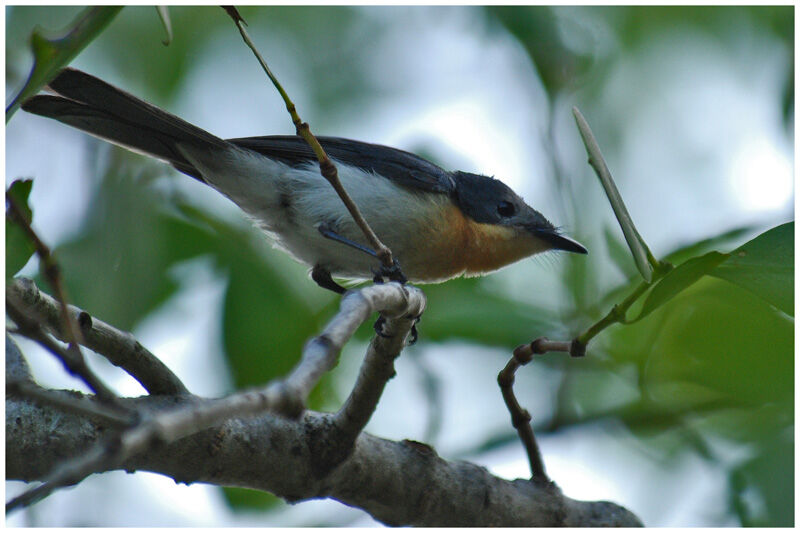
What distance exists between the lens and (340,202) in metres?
4.26

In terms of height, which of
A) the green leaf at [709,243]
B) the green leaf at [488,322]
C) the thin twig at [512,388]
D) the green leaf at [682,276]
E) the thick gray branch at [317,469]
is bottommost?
the thick gray branch at [317,469]

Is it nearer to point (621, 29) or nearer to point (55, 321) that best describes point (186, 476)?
point (55, 321)

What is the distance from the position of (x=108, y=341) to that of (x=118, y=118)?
1.82 meters

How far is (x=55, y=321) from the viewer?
2.66 metres

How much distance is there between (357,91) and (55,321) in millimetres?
3496

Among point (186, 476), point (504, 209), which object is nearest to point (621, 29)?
point (504, 209)

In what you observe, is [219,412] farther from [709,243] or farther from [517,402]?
[709,243]

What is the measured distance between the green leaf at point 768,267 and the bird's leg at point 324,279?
247cm

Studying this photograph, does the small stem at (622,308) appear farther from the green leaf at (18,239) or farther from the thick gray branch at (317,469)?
the green leaf at (18,239)

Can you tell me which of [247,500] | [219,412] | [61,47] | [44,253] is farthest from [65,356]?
[247,500]

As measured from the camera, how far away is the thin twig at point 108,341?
8.30 ft

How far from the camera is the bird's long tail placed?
12.5 ft

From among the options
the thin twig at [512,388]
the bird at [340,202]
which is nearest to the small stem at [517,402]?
the thin twig at [512,388]

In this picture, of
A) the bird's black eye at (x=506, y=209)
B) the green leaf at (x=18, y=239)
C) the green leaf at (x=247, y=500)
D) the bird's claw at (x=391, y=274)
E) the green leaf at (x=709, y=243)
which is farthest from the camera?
the bird's black eye at (x=506, y=209)
